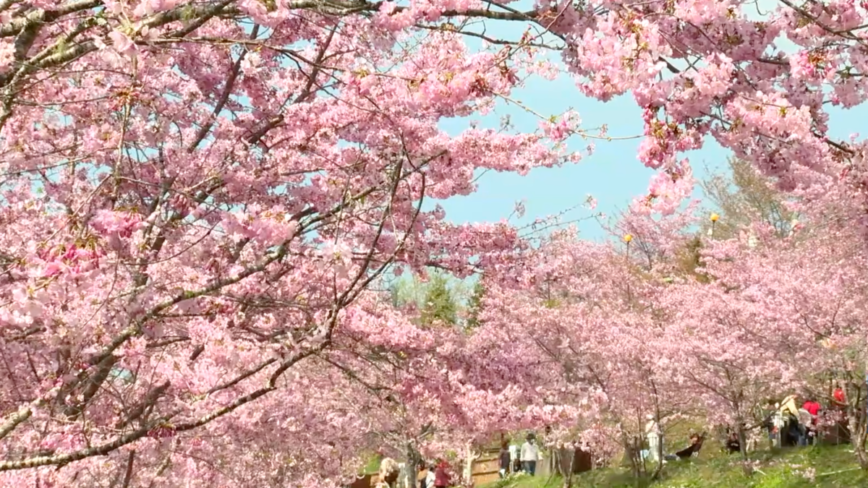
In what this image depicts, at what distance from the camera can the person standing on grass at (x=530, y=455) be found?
63.5ft

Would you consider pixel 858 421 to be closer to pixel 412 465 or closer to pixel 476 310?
pixel 476 310

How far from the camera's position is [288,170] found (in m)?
5.60

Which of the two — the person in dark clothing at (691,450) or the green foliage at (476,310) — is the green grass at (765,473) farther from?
the green foliage at (476,310)

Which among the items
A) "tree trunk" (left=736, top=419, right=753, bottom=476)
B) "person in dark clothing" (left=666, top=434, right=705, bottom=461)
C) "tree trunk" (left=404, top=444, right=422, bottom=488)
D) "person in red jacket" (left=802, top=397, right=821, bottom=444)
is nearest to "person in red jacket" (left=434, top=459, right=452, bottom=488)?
"tree trunk" (left=404, top=444, right=422, bottom=488)

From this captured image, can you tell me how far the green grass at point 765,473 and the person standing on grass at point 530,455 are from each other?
270 centimetres

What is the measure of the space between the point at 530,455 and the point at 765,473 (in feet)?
24.8

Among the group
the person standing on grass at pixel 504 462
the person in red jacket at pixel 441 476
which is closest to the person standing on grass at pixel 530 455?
the person standing on grass at pixel 504 462

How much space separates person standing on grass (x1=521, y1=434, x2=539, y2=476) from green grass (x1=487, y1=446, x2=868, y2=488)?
270 centimetres

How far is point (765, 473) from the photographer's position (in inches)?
495

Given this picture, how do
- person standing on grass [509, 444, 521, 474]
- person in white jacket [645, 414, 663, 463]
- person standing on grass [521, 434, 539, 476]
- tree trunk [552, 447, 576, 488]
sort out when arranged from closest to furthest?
person in white jacket [645, 414, 663, 463]
tree trunk [552, 447, 576, 488]
person standing on grass [521, 434, 539, 476]
person standing on grass [509, 444, 521, 474]

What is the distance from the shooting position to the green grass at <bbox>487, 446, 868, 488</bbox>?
1149 centimetres

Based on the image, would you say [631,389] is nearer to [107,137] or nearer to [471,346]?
[471,346]

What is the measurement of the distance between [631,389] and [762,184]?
12619 millimetres

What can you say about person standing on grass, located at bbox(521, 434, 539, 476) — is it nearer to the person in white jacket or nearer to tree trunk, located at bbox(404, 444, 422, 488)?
the person in white jacket
